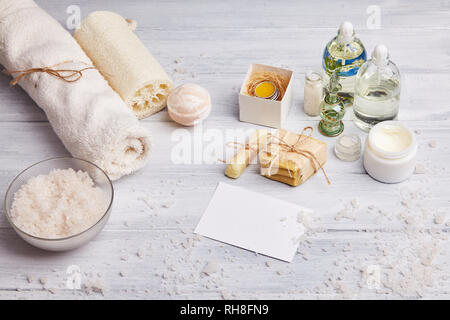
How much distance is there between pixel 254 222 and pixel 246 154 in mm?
185

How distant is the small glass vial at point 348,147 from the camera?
1.45 m

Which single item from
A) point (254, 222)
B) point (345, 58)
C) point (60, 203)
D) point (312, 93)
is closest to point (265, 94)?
point (312, 93)

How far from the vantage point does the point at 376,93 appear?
4.93ft

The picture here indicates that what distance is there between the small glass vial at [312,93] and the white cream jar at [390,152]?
0.63ft

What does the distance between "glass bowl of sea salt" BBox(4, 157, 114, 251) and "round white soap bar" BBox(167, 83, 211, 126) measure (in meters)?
0.28

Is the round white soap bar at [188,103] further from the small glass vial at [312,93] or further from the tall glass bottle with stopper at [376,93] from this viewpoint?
the tall glass bottle with stopper at [376,93]

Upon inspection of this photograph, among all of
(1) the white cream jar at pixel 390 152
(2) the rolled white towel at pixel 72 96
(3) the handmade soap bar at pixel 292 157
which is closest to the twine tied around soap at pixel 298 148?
(3) the handmade soap bar at pixel 292 157

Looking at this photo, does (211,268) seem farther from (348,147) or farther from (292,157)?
(348,147)

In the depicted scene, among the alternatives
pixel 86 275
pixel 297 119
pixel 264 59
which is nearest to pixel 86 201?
pixel 86 275

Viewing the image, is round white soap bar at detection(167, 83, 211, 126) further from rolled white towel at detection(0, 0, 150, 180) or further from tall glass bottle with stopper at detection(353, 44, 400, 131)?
tall glass bottle with stopper at detection(353, 44, 400, 131)

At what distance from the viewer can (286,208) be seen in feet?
4.55

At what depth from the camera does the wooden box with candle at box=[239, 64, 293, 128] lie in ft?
4.94

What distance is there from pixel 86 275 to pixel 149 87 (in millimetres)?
527

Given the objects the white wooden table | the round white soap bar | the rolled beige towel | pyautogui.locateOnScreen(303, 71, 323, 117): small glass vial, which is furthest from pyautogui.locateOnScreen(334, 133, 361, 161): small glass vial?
the rolled beige towel
